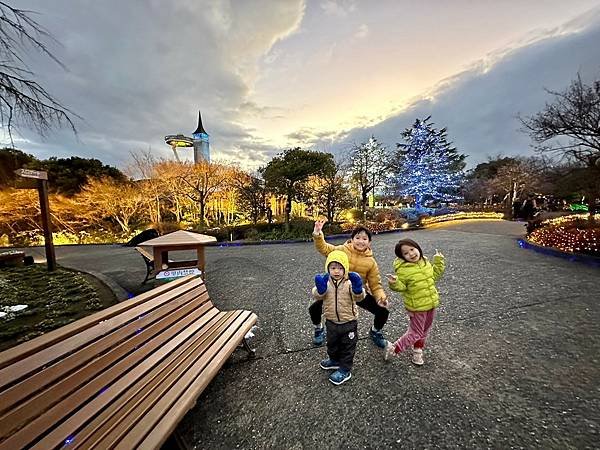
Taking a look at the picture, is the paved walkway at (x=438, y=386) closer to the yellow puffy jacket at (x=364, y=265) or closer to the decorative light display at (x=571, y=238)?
the yellow puffy jacket at (x=364, y=265)

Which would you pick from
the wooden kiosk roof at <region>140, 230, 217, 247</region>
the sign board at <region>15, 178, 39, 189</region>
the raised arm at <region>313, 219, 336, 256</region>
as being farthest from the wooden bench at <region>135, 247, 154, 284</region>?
the raised arm at <region>313, 219, 336, 256</region>

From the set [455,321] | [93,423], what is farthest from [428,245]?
[93,423]

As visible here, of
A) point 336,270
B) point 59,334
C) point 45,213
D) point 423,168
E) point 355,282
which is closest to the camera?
point 59,334

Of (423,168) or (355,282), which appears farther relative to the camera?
(423,168)

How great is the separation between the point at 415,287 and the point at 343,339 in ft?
2.86

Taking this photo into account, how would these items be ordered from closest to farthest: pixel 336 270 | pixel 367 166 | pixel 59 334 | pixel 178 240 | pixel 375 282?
1. pixel 59 334
2. pixel 336 270
3. pixel 375 282
4. pixel 178 240
5. pixel 367 166

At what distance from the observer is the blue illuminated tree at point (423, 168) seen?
896 inches

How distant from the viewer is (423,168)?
22891 mm

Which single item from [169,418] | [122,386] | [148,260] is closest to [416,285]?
[169,418]

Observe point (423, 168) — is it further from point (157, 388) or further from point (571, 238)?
point (157, 388)

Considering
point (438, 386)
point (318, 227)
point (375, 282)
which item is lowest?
point (438, 386)

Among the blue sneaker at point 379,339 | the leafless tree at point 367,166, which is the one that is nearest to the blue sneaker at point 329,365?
the blue sneaker at point 379,339

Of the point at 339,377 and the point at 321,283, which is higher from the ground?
the point at 321,283

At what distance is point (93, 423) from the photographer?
1.40m
